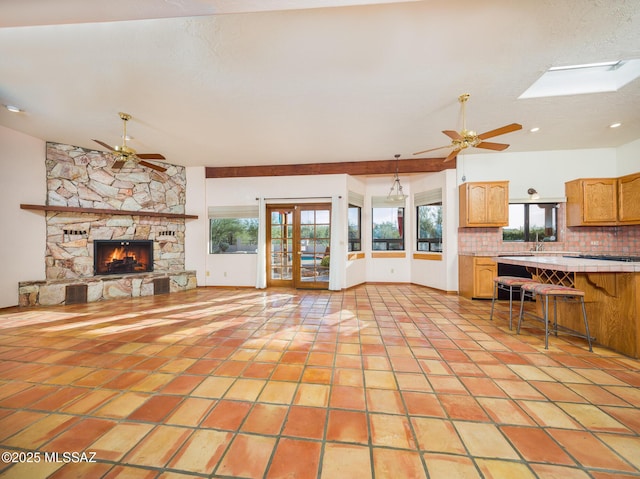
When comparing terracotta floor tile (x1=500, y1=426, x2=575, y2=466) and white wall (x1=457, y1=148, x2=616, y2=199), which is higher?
white wall (x1=457, y1=148, x2=616, y2=199)

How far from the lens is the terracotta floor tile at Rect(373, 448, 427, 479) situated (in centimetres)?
117

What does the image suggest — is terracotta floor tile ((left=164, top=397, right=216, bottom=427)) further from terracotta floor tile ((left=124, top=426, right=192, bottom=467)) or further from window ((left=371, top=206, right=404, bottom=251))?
window ((left=371, top=206, right=404, bottom=251))

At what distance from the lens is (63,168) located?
451cm

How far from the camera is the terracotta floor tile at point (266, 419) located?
1450mm

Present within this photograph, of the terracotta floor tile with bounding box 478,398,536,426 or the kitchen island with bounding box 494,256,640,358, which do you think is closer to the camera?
the terracotta floor tile with bounding box 478,398,536,426

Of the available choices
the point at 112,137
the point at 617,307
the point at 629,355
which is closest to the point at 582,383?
the point at 629,355

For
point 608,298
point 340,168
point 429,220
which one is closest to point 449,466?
point 608,298

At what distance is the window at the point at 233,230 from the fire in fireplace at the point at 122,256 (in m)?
1.26

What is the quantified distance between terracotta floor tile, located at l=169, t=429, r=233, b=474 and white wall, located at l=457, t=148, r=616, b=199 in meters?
5.58

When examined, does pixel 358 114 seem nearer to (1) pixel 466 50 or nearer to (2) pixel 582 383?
(1) pixel 466 50

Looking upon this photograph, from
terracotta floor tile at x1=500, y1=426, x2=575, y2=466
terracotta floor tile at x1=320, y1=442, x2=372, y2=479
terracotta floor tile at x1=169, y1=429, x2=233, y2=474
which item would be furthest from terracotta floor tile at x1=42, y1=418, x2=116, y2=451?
terracotta floor tile at x1=500, y1=426, x2=575, y2=466

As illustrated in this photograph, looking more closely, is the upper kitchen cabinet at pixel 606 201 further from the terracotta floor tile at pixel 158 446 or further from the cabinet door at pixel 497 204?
the terracotta floor tile at pixel 158 446

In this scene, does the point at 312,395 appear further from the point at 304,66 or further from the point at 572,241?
the point at 572,241

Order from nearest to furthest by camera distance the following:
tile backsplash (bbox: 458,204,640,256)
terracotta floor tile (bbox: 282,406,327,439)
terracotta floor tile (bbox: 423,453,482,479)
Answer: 1. terracotta floor tile (bbox: 423,453,482,479)
2. terracotta floor tile (bbox: 282,406,327,439)
3. tile backsplash (bbox: 458,204,640,256)
